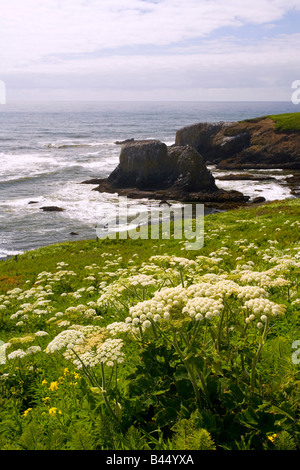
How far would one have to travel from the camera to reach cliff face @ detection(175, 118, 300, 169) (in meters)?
70.8

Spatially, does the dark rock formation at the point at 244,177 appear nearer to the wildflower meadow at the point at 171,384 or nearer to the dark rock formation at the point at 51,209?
the dark rock formation at the point at 51,209

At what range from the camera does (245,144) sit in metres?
76.3

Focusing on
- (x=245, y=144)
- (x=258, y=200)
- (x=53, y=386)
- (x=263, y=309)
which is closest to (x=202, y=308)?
(x=263, y=309)

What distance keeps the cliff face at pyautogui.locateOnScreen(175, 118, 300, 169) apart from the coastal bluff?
19520 millimetres

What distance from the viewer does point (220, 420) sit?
4.00 meters

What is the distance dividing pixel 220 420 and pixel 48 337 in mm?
5664

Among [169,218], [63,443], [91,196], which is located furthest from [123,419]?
[91,196]

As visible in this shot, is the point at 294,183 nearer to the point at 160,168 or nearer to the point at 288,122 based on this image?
the point at 160,168

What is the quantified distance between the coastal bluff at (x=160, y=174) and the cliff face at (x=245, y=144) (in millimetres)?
19520

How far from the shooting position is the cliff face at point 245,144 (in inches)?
2785

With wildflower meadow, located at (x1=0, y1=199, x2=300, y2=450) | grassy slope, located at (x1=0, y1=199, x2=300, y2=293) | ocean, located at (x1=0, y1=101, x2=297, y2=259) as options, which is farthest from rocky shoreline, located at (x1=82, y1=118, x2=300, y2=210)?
wildflower meadow, located at (x1=0, y1=199, x2=300, y2=450)

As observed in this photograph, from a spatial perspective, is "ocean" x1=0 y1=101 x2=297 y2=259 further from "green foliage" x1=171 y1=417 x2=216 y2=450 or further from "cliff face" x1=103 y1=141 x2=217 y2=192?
"green foliage" x1=171 y1=417 x2=216 y2=450

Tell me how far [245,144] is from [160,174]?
3133 centimetres

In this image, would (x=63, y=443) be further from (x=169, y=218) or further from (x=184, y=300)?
(x=169, y=218)
